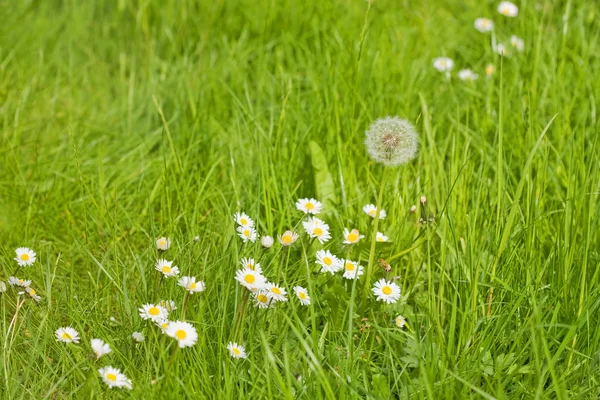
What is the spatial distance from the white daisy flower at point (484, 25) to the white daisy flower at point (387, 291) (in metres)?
1.91

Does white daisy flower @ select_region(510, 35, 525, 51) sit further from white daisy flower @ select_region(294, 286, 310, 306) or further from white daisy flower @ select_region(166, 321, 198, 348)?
white daisy flower @ select_region(166, 321, 198, 348)

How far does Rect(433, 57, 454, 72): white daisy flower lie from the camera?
10.8 feet

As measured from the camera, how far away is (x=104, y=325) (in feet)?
6.36

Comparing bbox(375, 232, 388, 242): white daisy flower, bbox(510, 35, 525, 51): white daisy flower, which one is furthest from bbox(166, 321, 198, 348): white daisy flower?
bbox(510, 35, 525, 51): white daisy flower

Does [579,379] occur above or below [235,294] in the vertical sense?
below

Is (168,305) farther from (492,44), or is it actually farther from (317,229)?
(492,44)

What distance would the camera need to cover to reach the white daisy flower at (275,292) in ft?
5.93

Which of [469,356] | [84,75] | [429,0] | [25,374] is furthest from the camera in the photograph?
[429,0]

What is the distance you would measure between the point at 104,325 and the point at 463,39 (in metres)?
2.37

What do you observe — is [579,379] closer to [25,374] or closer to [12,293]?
[25,374]

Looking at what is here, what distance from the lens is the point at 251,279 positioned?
1708 mm

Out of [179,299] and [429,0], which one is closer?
[179,299]

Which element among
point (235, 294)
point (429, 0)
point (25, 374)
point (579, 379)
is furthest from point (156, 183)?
point (429, 0)

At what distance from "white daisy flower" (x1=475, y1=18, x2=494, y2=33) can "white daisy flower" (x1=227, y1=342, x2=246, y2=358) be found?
2.32 m
